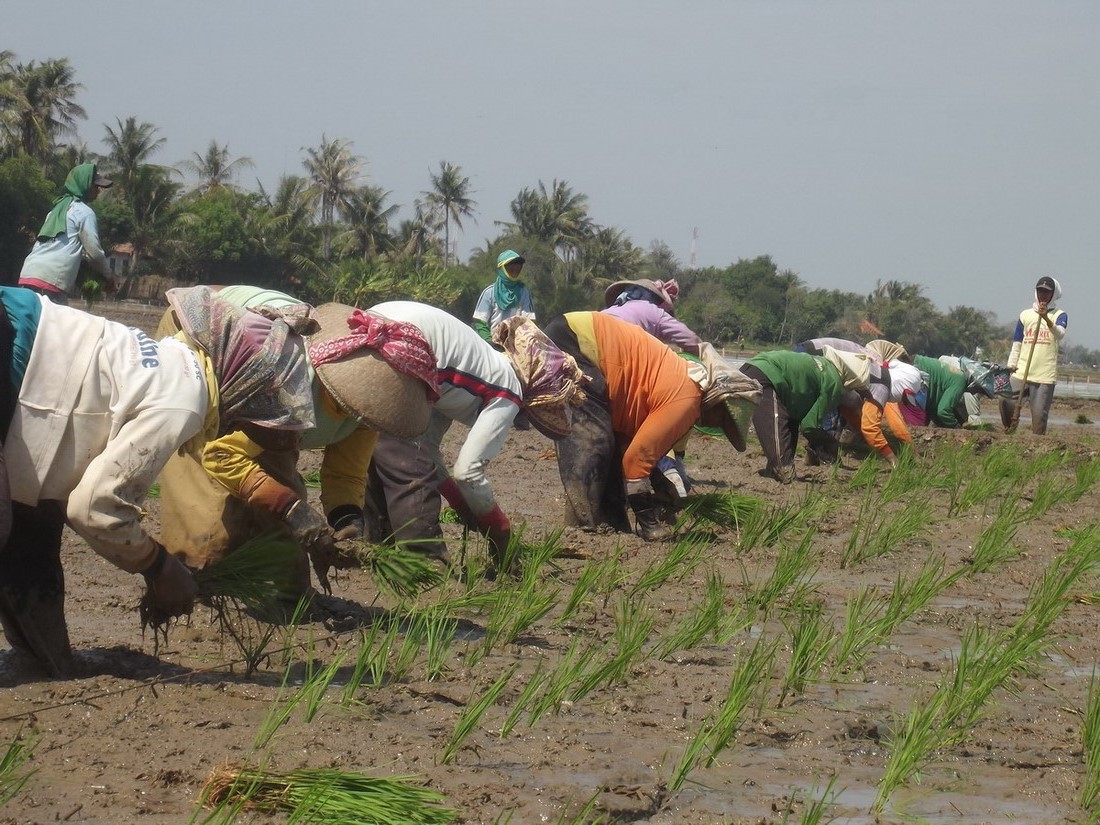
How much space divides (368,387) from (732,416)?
287cm

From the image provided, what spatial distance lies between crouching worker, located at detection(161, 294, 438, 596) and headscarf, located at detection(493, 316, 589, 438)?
2.65ft

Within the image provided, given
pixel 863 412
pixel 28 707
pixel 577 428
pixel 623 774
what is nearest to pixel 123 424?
pixel 28 707

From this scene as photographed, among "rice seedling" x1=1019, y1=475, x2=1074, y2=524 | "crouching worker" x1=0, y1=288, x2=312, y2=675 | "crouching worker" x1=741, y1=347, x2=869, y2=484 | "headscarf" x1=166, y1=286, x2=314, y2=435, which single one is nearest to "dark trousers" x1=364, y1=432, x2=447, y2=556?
A: "headscarf" x1=166, y1=286, x2=314, y2=435

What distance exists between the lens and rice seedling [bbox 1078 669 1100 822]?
2869 millimetres

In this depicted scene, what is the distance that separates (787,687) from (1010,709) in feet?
2.04

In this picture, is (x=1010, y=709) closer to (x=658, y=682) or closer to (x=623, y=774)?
(x=658, y=682)

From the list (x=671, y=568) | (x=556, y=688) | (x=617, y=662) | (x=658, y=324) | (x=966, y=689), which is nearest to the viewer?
(x=556, y=688)

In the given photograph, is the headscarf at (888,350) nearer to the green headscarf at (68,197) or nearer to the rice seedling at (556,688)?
the green headscarf at (68,197)

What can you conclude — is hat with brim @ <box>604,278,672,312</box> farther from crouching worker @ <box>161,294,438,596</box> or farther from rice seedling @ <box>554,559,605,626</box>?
crouching worker @ <box>161,294,438,596</box>

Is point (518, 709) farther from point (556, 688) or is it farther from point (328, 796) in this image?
point (328, 796)

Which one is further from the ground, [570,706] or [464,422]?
[464,422]

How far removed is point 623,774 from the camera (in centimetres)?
282

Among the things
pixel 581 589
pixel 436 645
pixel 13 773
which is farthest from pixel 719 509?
pixel 13 773

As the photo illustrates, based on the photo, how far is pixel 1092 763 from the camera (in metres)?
2.99
